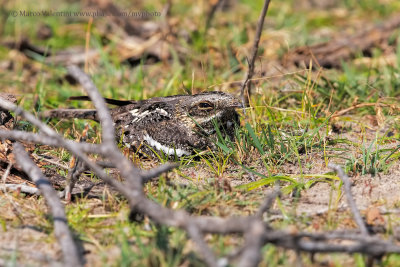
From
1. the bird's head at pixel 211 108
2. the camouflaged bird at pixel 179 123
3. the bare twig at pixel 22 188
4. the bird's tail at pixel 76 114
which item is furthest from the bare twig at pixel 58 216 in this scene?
the bird's head at pixel 211 108

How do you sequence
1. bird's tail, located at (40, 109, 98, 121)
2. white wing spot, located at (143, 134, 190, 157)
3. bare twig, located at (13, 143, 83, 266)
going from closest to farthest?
bare twig, located at (13, 143, 83, 266), white wing spot, located at (143, 134, 190, 157), bird's tail, located at (40, 109, 98, 121)

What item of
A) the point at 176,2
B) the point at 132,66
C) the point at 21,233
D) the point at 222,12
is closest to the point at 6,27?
the point at 132,66

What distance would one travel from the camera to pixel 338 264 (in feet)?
7.13

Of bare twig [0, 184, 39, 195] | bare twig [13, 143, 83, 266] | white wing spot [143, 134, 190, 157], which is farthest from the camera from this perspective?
white wing spot [143, 134, 190, 157]

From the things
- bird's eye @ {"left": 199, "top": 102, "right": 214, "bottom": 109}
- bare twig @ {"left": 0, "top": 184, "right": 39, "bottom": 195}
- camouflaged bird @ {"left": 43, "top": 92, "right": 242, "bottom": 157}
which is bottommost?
bare twig @ {"left": 0, "top": 184, "right": 39, "bottom": 195}

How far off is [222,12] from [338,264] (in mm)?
6318

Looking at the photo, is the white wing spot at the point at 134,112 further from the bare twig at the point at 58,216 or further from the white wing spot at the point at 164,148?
the bare twig at the point at 58,216

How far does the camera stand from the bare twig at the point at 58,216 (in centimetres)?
214

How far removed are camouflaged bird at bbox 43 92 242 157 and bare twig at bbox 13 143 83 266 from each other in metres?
0.97

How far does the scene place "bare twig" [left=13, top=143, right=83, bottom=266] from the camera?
84.2 inches

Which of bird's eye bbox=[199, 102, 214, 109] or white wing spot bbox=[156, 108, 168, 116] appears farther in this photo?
white wing spot bbox=[156, 108, 168, 116]

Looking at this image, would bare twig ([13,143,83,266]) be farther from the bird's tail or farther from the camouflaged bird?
the bird's tail

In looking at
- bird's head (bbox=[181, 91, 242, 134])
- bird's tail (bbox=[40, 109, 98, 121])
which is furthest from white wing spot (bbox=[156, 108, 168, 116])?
bird's tail (bbox=[40, 109, 98, 121])

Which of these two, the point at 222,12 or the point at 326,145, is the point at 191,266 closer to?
the point at 326,145
